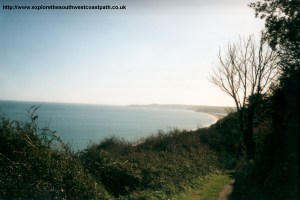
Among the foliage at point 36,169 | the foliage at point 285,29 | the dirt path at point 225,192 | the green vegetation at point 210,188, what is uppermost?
the foliage at point 285,29

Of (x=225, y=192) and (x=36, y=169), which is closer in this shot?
(x=36, y=169)

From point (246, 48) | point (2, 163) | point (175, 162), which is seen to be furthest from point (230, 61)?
point (2, 163)

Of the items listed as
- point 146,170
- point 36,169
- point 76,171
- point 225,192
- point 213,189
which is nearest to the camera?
point 36,169

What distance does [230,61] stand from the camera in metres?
26.4

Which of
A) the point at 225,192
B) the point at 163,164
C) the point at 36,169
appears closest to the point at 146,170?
the point at 163,164

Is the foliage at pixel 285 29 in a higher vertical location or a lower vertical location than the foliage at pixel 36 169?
higher

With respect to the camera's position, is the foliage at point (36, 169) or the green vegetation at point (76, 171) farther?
the green vegetation at point (76, 171)

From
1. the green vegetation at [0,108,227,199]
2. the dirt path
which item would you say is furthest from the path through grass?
the green vegetation at [0,108,227,199]

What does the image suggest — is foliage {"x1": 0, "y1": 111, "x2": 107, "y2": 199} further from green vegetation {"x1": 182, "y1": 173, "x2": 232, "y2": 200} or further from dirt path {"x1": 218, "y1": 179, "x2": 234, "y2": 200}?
dirt path {"x1": 218, "y1": 179, "x2": 234, "y2": 200}

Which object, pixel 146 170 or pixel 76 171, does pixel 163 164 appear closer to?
pixel 146 170

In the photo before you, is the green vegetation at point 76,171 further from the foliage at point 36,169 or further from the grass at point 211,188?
the grass at point 211,188

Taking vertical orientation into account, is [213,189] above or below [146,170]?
below

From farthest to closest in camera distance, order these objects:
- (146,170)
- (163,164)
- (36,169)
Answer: (163,164), (146,170), (36,169)

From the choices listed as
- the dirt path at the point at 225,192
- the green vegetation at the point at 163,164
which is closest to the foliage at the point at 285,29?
the green vegetation at the point at 163,164
